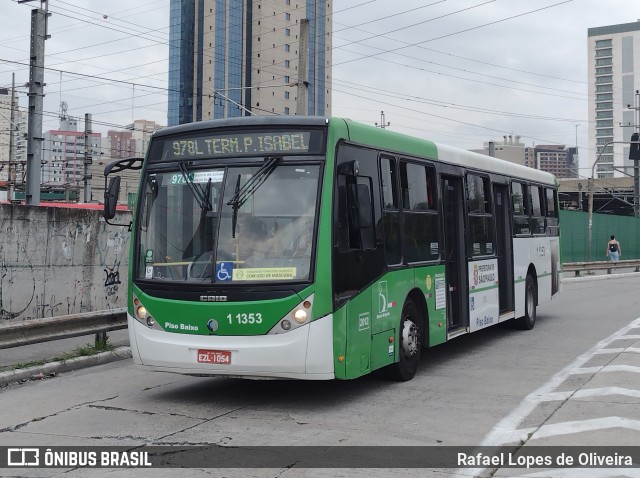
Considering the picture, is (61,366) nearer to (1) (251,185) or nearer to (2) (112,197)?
(2) (112,197)

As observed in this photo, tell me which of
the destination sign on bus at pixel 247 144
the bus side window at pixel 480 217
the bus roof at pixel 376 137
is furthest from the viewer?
the bus side window at pixel 480 217

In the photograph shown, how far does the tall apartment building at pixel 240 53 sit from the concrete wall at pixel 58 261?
314ft

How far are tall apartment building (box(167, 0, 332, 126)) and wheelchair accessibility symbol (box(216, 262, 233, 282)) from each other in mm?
103525

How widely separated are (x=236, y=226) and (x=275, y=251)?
0.49m

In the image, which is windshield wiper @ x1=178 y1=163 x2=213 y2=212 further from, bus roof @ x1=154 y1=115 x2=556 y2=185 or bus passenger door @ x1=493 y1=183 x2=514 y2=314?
bus passenger door @ x1=493 y1=183 x2=514 y2=314

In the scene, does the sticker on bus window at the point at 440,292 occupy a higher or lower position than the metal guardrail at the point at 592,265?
lower

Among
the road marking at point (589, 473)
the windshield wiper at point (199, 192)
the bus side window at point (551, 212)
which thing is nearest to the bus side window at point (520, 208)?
the bus side window at point (551, 212)

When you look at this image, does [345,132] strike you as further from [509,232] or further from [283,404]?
[509,232]

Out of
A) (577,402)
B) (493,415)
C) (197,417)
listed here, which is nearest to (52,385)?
(197,417)

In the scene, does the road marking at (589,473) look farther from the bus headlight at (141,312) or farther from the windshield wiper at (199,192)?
the bus headlight at (141,312)

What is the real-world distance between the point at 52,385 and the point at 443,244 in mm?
5368

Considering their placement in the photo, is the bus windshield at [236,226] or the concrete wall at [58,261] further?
the concrete wall at [58,261]

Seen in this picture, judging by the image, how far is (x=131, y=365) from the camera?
11.1m

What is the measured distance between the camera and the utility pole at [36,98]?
2208 cm
